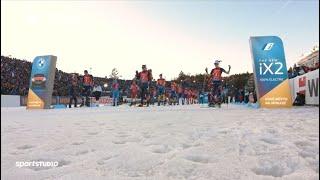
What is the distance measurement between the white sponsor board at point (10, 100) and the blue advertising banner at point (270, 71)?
1628cm

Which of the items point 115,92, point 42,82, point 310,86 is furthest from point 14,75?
point 310,86

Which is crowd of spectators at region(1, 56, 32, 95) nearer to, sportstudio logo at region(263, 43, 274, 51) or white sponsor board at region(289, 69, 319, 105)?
sportstudio logo at region(263, 43, 274, 51)

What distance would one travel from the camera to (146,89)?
59.7 ft

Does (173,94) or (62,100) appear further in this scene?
(173,94)

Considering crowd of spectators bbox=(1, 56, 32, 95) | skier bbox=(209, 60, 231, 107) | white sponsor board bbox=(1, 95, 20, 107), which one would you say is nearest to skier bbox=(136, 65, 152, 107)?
skier bbox=(209, 60, 231, 107)

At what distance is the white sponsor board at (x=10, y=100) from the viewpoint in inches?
891

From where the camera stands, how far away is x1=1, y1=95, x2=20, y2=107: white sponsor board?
22.6 m

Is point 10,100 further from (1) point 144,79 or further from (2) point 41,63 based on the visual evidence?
(1) point 144,79

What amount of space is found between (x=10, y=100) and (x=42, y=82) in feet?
24.9

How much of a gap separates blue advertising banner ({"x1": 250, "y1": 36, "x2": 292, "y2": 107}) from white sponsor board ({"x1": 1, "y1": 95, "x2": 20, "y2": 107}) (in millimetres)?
16280

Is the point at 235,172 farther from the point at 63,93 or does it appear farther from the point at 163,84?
the point at 63,93

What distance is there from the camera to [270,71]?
505 inches

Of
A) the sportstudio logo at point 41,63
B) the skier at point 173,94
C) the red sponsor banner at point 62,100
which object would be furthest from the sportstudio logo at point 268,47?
the skier at point 173,94

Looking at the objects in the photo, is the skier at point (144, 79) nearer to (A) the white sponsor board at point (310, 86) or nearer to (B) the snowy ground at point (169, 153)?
(A) the white sponsor board at point (310, 86)
